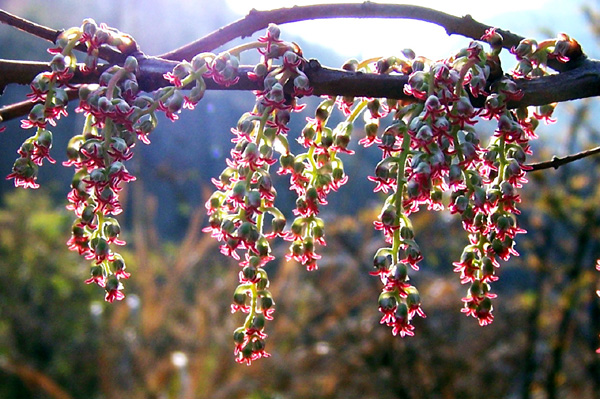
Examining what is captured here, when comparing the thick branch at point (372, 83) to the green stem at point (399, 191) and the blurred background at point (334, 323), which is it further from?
the blurred background at point (334, 323)

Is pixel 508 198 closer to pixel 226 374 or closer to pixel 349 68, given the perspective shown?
pixel 349 68

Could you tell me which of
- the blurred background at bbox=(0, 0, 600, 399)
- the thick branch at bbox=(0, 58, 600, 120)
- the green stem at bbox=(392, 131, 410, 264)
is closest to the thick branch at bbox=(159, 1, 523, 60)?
the thick branch at bbox=(0, 58, 600, 120)

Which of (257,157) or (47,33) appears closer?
(257,157)

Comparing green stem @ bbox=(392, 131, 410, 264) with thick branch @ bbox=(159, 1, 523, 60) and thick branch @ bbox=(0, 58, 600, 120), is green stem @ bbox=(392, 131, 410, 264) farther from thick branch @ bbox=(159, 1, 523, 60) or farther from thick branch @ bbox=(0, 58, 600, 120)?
thick branch @ bbox=(159, 1, 523, 60)

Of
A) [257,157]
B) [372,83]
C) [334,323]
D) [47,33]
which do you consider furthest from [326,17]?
[334,323]

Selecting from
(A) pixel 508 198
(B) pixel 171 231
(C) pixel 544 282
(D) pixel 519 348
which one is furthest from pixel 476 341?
(B) pixel 171 231

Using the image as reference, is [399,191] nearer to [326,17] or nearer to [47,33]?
[326,17]
